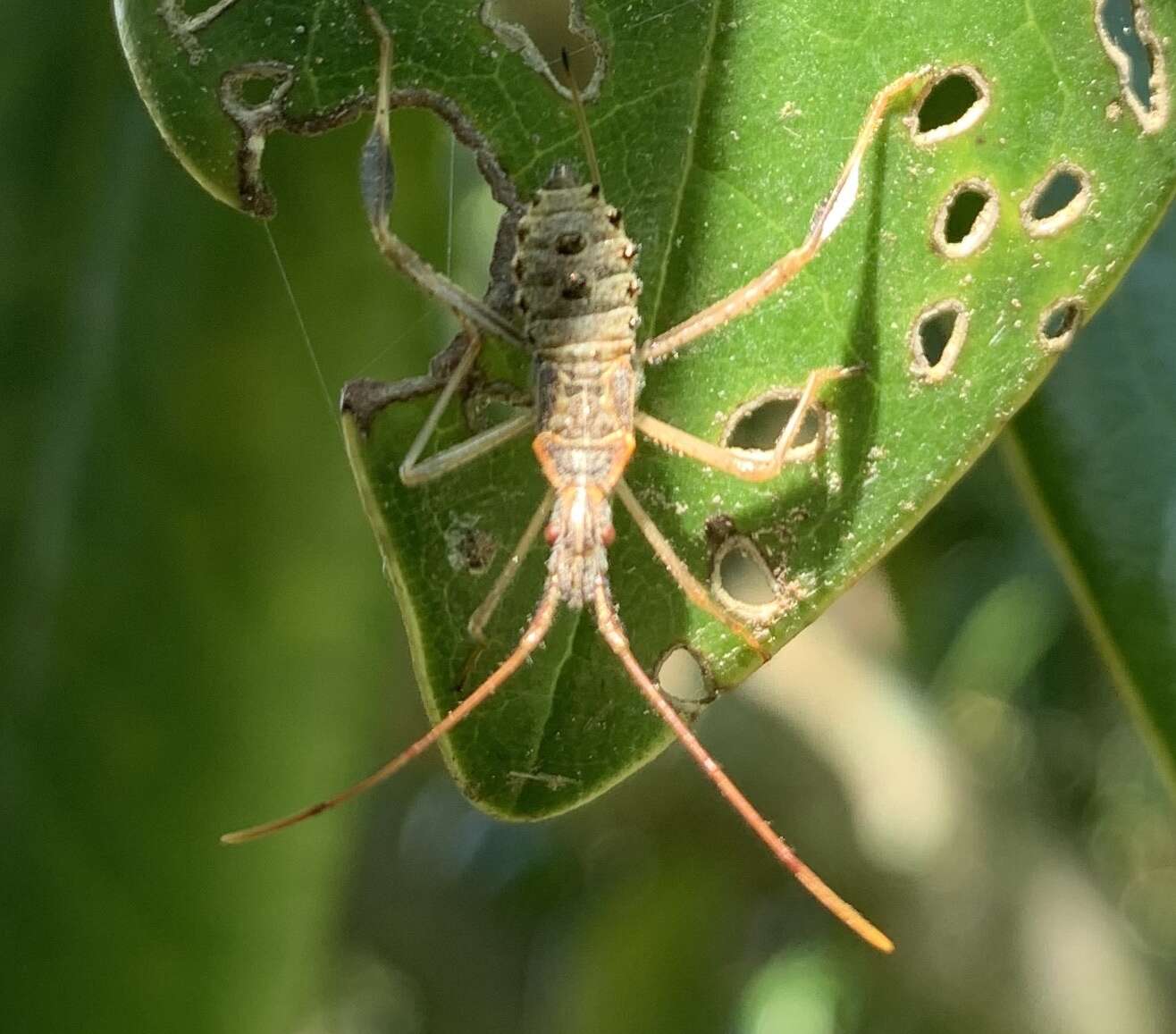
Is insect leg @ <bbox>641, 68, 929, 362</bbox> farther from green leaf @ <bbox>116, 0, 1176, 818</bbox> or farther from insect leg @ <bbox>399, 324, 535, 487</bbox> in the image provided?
insect leg @ <bbox>399, 324, 535, 487</bbox>

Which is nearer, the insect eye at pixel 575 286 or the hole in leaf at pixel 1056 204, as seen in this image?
the hole in leaf at pixel 1056 204

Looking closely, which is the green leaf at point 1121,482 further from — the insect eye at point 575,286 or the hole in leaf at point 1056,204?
the insect eye at point 575,286

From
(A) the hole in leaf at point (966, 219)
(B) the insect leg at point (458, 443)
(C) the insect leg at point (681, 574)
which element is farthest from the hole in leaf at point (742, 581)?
(A) the hole in leaf at point (966, 219)

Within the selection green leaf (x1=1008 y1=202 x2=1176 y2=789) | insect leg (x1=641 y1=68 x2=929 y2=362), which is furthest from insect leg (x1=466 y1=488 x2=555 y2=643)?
green leaf (x1=1008 y1=202 x2=1176 y2=789)

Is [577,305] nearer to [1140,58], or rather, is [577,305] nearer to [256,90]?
[256,90]

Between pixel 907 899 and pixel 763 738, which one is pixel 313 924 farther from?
pixel 907 899

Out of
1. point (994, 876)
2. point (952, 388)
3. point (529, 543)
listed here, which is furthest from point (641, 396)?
point (994, 876)
